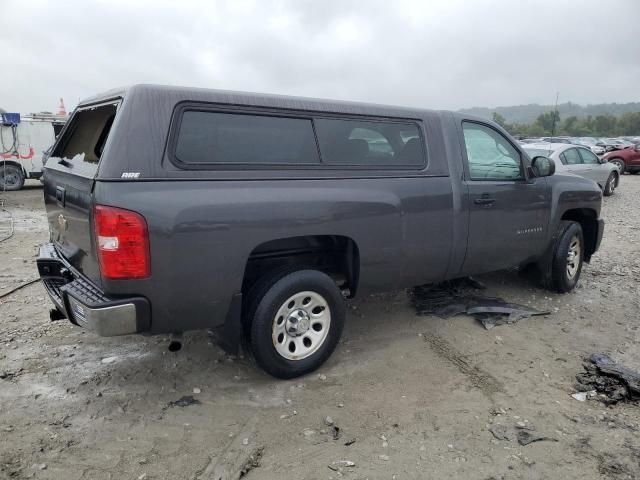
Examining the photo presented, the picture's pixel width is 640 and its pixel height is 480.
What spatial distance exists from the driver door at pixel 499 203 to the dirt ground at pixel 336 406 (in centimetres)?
67

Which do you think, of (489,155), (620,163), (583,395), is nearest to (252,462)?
(583,395)

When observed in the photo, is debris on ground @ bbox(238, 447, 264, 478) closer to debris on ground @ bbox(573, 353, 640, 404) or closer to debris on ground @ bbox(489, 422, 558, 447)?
debris on ground @ bbox(489, 422, 558, 447)

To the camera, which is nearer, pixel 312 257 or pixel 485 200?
pixel 312 257

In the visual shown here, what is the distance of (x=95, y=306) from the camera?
9.09ft

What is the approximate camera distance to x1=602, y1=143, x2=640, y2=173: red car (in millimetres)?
22359

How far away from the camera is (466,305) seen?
4949mm

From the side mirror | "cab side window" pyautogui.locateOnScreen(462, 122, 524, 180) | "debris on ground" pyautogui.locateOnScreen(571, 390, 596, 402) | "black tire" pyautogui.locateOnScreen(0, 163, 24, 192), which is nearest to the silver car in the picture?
the side mirror

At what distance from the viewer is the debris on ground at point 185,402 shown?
10.7 feet

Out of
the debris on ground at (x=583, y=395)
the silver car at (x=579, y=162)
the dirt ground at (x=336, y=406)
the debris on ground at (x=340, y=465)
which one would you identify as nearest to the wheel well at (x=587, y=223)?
the dirt ground at (x=336, y=406)

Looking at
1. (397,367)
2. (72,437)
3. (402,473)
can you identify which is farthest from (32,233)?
(402,473)

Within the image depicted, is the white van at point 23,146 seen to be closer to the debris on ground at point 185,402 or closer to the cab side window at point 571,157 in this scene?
the debris on ground at point 185,402

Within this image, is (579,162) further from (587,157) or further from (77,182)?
(77,182)

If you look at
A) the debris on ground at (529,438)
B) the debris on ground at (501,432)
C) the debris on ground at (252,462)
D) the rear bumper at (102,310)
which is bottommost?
the debris on ground at (529,438)

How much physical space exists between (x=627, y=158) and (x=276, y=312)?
24.2 meters
